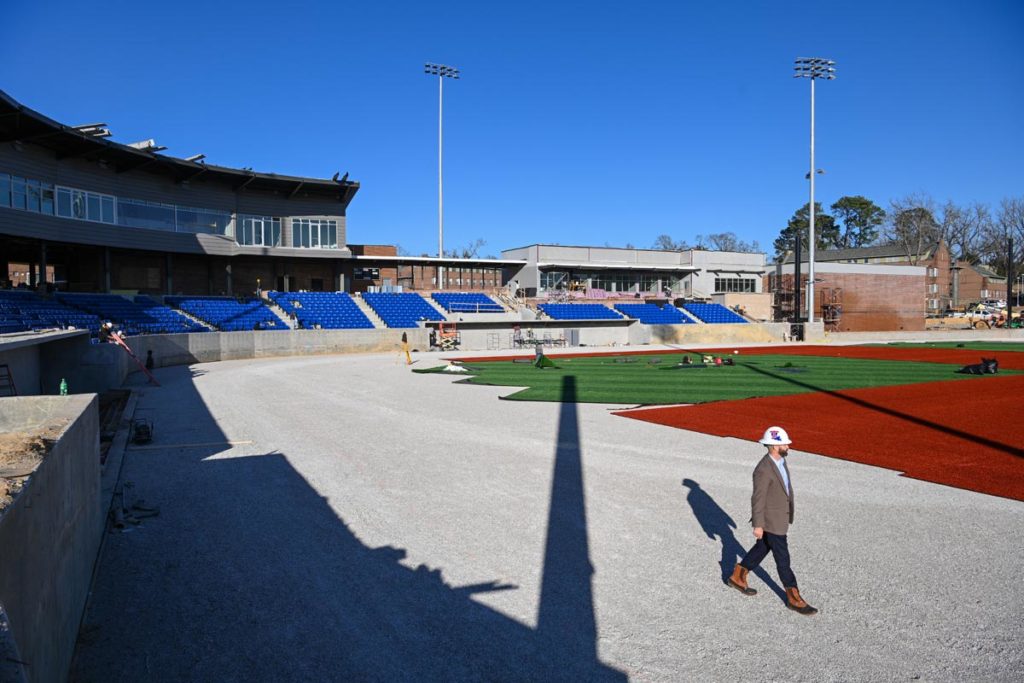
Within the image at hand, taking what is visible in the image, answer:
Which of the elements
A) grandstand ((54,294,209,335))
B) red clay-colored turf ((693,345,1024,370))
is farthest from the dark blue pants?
grandstand ((54,294,209,335))

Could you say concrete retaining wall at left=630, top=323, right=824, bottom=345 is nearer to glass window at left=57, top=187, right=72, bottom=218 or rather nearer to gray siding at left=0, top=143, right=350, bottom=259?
gray siding at left=0, top=143, right=350, bottom=259

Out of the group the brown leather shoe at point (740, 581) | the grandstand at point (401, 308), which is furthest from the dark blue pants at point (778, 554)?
the grandstand at point (401, 308)

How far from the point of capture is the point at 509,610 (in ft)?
19.5

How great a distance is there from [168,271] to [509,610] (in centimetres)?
4506

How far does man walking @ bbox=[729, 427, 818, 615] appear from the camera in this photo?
19.5ft

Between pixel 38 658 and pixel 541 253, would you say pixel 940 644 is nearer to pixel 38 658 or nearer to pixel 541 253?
pixel 38 658

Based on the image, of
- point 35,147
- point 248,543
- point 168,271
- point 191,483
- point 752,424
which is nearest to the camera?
point 248,543

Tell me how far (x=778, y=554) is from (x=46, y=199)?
139 ft

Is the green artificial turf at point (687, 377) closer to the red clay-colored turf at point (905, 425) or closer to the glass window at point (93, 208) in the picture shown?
the red clay-colored turf at point (905, 425)

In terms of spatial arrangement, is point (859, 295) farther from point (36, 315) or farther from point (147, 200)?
point (36, 315)

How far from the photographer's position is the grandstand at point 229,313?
132 ft

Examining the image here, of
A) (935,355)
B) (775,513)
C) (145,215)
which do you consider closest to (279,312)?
(145,215)

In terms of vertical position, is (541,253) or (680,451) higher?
(541,253)

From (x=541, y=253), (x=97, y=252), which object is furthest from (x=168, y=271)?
(x=541, y=253)
